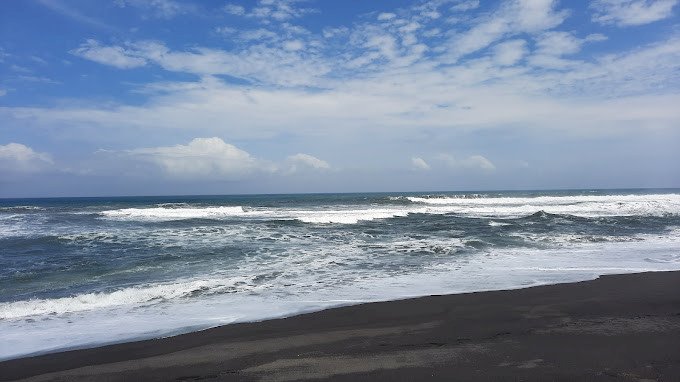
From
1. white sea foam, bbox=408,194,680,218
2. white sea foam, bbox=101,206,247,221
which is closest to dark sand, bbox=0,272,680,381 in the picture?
white sea foam, bbox=408,194,680,218

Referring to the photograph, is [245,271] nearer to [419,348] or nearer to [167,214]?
[419,348]

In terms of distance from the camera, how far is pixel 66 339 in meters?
5.55

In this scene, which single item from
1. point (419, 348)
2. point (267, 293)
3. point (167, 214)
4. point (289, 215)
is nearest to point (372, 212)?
point (289, 215)

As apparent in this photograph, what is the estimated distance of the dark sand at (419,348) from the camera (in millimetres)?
4152

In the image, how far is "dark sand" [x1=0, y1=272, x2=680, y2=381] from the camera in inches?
163

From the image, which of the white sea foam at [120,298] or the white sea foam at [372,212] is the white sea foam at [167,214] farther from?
the white sea foam at [120,298]

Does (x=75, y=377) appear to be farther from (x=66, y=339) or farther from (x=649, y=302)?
(x=649, y=302)

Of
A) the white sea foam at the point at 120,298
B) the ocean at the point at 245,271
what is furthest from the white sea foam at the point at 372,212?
the white sea foam at the point at 120,298

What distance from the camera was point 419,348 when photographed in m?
4.77

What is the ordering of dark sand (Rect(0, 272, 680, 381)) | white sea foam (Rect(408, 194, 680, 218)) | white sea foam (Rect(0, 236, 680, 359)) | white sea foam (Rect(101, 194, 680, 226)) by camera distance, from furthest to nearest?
white sea foam (Rect(408, 194, 680, 218)) < white sea foam (Rect(101, 194, 680, 226)) < white sea foam (Rect(0, 236, 680, 359)) < dark sand (Rect(0, 272, 680, 381))

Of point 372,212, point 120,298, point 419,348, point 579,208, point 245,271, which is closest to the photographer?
point 419,348

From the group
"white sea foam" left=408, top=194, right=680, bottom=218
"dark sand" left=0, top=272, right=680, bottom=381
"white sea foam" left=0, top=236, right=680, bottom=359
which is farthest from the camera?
"white sea foam" left=408, top=194, right=680, bottom=218

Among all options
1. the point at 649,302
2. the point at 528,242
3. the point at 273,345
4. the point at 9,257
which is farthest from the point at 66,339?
the point at 528,242

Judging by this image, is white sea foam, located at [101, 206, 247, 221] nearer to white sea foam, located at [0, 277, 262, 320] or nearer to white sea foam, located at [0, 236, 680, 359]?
white sea foam, located at [0, 236, 680, 359]
